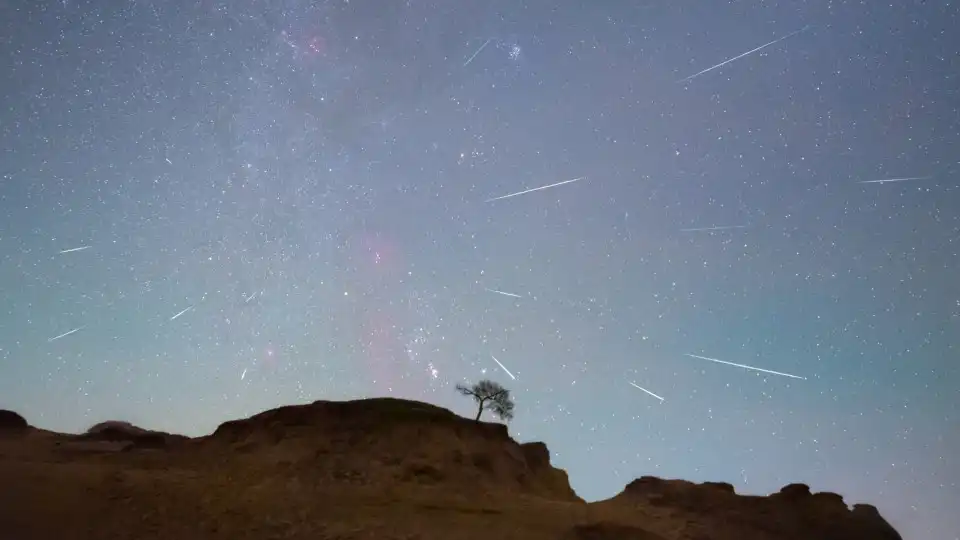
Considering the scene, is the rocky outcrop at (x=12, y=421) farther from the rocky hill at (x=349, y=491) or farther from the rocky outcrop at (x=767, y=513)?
the rocky outcrop at (x=767, y=513)

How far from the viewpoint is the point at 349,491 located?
29.4 meters

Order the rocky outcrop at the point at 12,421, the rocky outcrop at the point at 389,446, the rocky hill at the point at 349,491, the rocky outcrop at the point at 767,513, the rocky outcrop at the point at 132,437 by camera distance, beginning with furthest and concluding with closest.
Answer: the rocky outcrop at the point at 12,421 < the rocky outcrop at the point at 132,437 < the rocky outcrop at the point at 767,513 < the rocky outcrop at the point at 389,446 < the rocky hill at the point at 349,491

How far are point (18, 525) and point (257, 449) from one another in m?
13.1

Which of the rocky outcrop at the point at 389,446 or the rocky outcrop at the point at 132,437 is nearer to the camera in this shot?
the rocky outcrop at the point at 389,446

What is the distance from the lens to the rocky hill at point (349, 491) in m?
24.9

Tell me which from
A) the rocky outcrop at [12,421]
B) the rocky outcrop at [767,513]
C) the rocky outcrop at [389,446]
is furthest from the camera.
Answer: the rocky outcrop at [12,421]

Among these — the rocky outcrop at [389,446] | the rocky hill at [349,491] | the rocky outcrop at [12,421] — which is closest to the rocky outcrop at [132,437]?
the rocky hill at [349,491]

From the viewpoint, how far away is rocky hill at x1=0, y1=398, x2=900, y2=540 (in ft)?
81.6

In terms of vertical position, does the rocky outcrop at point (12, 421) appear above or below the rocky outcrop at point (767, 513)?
above

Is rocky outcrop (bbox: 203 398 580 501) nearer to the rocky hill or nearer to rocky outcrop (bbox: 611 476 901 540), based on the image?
the rocky hill

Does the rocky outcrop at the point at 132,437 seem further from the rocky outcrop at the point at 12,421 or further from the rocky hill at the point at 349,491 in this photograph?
the rocky outcrop at the point at 12,421

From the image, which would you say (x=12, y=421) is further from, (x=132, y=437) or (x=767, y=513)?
(x=767, y=513)

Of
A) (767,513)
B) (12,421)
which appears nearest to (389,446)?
(767,513)

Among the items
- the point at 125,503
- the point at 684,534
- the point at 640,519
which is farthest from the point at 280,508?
the point at 684,534
